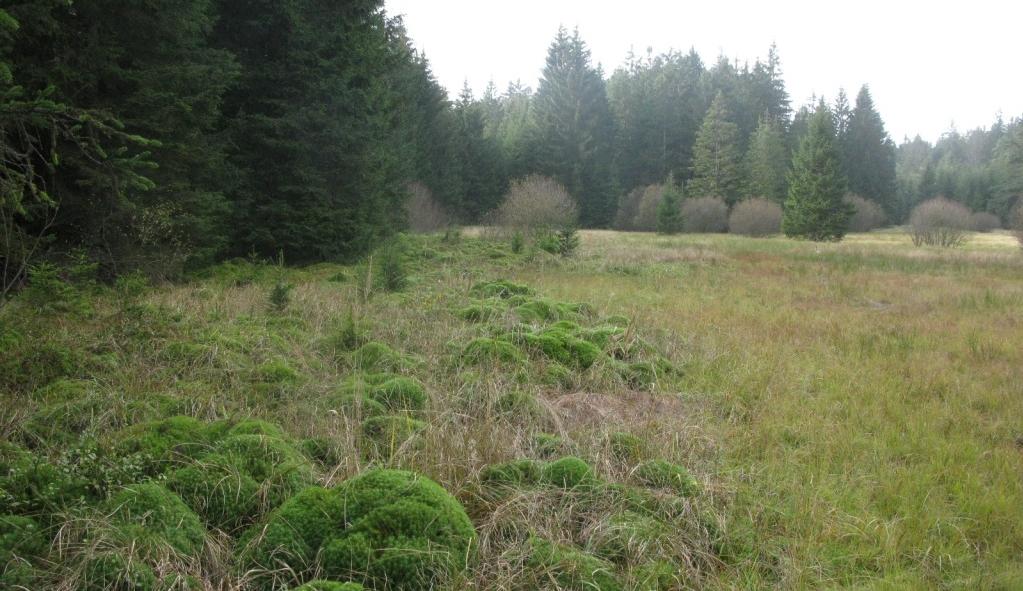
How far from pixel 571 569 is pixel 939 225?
3671 centimetres

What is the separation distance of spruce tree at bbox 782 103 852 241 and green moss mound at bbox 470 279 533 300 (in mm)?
33549

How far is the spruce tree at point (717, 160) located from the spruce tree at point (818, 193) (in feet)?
24.7

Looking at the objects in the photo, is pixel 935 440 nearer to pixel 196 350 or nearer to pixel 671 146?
pixel 196 350

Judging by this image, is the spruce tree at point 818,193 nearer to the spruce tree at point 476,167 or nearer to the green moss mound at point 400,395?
the spruce tree at point 476,167

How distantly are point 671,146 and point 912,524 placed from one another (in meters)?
55.2

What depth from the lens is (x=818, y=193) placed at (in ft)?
130

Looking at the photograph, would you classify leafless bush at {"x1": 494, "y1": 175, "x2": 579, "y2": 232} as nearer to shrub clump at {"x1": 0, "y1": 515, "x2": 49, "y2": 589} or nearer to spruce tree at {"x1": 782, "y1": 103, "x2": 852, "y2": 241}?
shrub clump at {"x1": 0, "y1": 515, "x2": 49, "y2": 589}

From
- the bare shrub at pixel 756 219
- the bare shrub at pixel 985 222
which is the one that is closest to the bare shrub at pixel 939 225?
the bare shrub at pixel 756 219

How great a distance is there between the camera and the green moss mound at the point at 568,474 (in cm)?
355

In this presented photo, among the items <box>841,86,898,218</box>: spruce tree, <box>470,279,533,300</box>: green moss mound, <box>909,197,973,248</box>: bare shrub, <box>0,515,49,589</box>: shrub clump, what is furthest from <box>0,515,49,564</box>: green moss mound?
<box>841,86,898,218</box>: spruce tree

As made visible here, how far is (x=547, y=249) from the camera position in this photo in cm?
2073

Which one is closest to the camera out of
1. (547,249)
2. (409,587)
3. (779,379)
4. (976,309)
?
(409,587)

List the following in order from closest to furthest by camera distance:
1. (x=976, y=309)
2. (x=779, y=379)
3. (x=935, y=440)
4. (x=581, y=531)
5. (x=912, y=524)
→ (x=581, y=531) < (x=912, y=524) < (x=935, y=440) < (x=779, y=379) < (x=976, y=309)

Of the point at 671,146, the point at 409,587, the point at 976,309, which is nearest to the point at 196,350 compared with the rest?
the point at 409,587
